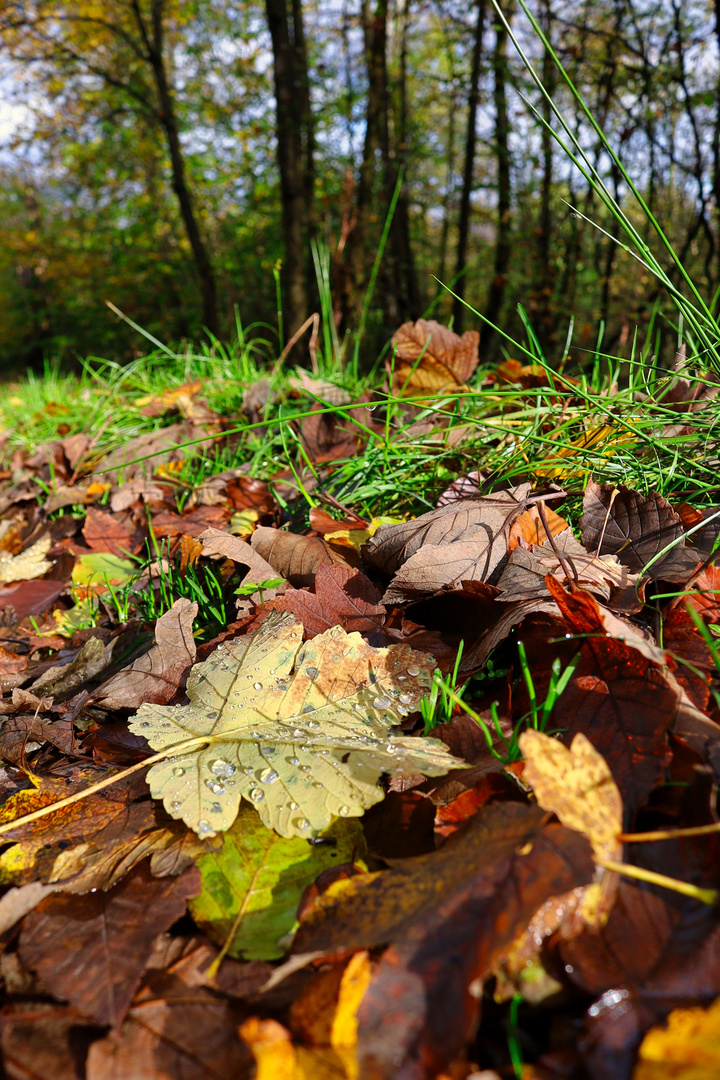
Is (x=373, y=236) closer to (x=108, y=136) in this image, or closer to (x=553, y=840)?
(x=553, y=840)

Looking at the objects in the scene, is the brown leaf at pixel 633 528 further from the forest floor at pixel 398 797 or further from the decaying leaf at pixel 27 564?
the decaying leaf at pixel 27 564

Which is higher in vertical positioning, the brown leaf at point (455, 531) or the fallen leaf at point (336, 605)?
the brown leaf at point (455, 531)

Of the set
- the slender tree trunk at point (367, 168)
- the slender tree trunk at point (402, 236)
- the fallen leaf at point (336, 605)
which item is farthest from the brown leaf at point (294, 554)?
the slender tree trunk at point (402, 236)

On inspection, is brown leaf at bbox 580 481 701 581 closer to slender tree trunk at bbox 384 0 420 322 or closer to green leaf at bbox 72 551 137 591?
green leaf at bbox 72 551 137 591

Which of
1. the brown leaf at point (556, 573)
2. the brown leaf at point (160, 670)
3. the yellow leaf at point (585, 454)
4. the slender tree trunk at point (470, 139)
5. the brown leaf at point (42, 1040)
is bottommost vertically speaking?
the brown leaf at point (42, 1040)

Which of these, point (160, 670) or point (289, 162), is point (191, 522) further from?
point (289, 162)

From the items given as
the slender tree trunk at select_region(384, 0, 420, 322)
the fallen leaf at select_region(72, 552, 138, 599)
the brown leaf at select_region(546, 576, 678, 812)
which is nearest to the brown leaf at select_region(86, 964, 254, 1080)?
the brown leaf at select_region(546, 576, 678, 812)

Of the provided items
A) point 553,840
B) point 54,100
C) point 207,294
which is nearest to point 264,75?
point 54,100

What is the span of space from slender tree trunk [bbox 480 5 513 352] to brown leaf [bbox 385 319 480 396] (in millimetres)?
5435

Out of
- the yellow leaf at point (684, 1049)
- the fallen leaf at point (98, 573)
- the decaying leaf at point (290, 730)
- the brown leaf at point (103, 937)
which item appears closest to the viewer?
the yellow leaf at point (684, 1049)

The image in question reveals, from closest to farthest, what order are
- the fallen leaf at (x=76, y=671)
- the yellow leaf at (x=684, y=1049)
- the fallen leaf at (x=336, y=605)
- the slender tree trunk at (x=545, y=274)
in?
1. the yellow leaf at (x=684, y=1049)
2. the fallen leaf at (x=336, y=605)
3. the fallen leaf at (x=76, y=671)
4. the slender tree trunk at (x=545, y=274)

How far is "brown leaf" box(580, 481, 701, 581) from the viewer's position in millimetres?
967

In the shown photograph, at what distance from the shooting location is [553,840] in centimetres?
56

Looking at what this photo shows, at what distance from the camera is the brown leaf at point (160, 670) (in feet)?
3.35
